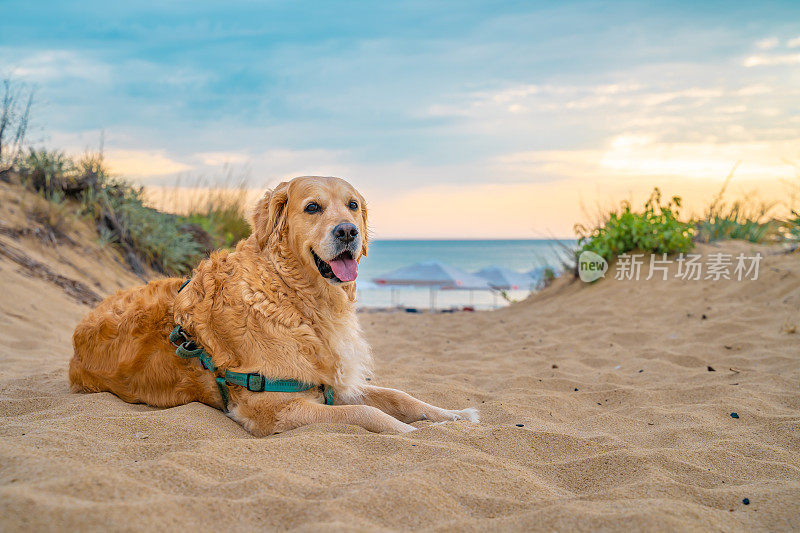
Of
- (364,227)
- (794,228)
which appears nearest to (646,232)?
(794,228)

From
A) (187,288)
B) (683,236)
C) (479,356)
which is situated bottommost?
(479,356)

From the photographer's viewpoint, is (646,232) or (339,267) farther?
(646,232)

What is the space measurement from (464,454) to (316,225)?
5.20 feet

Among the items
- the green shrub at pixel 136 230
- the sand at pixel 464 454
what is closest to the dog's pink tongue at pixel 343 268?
the sand at pixel 464 454

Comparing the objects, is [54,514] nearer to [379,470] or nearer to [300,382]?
[379,470]

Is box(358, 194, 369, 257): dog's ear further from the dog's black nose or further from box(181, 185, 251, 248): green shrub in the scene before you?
box(181, 185, 251, 248): green shrub

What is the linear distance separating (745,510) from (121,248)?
10500 mm

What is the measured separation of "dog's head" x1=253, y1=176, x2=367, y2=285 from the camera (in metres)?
3.44

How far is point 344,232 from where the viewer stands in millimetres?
3408

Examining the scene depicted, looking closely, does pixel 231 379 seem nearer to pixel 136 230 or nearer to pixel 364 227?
pixel 364 227

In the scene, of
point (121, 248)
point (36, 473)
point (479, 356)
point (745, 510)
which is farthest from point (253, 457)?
point (121, 248)

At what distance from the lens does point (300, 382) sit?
347 cm

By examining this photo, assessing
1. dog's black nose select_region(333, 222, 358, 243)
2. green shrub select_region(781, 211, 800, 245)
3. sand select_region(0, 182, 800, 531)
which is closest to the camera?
sand select_region(0, 182, 800, 531)

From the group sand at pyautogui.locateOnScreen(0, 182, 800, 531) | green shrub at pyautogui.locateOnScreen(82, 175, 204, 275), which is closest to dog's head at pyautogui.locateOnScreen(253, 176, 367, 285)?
sand at pyautogui.locateOnScreen(0, 182, 800, 531)
